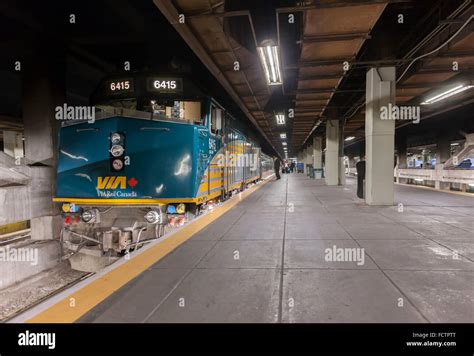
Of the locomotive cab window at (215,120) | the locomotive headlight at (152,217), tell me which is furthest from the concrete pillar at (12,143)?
the locomotive headlight at (152,217)

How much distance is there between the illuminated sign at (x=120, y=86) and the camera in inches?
253

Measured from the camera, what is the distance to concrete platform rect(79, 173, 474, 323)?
2887 millimetres

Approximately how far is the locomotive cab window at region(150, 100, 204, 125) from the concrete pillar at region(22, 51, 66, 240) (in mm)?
6104

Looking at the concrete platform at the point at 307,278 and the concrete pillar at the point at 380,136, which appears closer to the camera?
the concrete platform at the point at 307,278

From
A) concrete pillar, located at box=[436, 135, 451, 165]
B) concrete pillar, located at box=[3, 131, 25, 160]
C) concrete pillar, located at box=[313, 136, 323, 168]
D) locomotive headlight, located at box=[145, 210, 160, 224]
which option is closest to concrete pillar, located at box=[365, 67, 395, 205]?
locomotive headlight, located at box=[145, 210, 160, 224]

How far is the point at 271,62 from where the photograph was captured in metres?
7.94

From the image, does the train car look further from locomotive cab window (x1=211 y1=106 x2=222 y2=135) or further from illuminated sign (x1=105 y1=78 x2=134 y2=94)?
locomotive cab window (x1=211 y1=106 x2=222 y2=135)

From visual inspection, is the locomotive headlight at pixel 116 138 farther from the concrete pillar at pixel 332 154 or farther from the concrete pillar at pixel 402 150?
the concrete pillar at pixel 402 150

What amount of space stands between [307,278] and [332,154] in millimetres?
16603

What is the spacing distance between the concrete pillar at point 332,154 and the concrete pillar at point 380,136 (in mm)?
9712

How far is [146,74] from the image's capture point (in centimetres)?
640

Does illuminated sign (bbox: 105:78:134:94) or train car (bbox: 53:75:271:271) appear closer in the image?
train car (bbox: 53:75:271:271)
